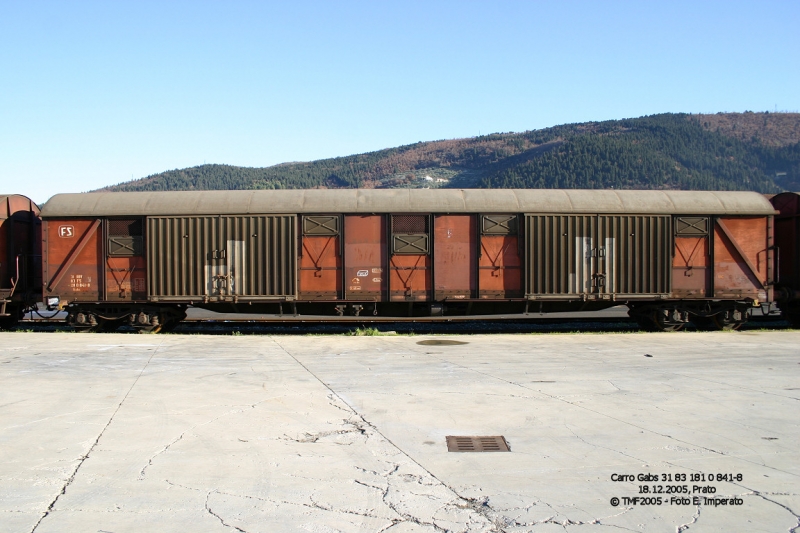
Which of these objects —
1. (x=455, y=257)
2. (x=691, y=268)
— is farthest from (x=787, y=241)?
(x=455, y=257)

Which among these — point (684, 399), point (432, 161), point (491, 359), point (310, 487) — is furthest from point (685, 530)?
point (432, 161)

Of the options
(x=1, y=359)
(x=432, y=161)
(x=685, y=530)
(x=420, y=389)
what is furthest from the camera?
(x=432, y=161)

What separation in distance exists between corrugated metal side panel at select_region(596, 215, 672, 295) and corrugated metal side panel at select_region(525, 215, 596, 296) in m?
0.42

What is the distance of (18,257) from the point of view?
A: 55.9 ft

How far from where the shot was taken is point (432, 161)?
176750mm

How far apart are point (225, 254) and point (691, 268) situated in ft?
40.3

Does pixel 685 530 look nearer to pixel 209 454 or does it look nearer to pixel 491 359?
pixel 209 454

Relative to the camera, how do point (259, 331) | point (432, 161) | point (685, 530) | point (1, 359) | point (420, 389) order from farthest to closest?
point (432, 161), point (259, 331), point (1, 359), point (420, 389), point (685, 530)

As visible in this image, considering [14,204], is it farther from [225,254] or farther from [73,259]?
[225,254]

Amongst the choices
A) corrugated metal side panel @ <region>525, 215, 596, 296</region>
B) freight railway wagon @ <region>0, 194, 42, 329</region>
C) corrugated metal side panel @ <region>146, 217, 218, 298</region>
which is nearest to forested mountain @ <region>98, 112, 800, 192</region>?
freight railway wagon @ <region>0, 194, 42, 329</region>

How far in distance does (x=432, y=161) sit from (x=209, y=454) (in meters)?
173

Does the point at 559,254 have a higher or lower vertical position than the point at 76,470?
higher

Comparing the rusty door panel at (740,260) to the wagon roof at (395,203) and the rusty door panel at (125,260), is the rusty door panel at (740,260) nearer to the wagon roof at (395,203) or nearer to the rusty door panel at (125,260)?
the wagon roof at (395,203)

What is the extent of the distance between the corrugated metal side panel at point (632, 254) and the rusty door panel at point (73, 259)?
13.2 meters
